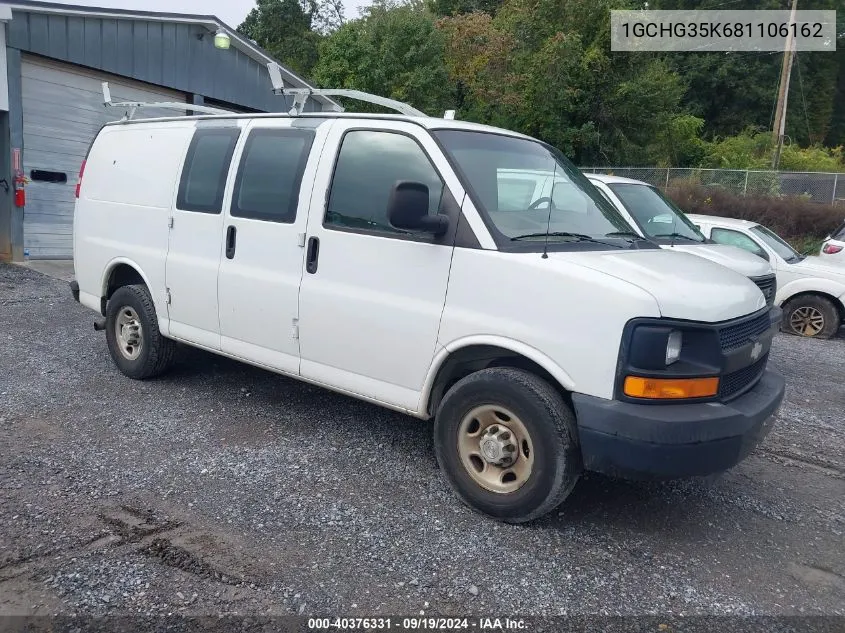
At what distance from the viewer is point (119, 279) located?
249 inches

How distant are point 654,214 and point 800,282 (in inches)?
115

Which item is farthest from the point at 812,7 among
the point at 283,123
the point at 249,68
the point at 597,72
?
the point at 283,123

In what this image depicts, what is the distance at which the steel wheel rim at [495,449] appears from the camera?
12.3ft

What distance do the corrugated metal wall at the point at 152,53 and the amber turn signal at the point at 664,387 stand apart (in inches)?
461

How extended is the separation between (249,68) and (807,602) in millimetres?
14592

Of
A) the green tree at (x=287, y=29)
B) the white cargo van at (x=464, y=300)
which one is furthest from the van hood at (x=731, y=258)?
the green tree at (x=287, y=29)

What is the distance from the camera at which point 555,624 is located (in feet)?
10.00

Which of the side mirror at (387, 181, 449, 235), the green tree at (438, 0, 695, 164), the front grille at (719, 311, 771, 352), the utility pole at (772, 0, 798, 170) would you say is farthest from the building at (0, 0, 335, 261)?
the utility pole at (772, 0, 798, 170)

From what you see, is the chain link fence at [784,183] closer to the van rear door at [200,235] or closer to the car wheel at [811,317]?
the car wheel at [811,317]

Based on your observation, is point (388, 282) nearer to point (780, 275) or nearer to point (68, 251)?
point (780, 275)

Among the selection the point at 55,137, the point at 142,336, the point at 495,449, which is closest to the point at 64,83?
the point at 55,137

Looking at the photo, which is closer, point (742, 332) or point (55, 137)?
point (742, 332)

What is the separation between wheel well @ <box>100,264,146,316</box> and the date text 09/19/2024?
402 centimetres

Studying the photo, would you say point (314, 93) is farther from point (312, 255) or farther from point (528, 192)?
point (528, 192)
